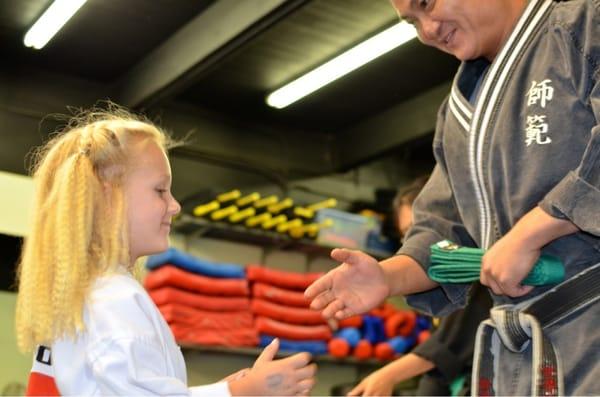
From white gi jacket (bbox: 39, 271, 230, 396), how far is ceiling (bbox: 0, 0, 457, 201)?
318cm

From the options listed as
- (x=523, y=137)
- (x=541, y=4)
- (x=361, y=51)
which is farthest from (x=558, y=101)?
(x=361, y=51)

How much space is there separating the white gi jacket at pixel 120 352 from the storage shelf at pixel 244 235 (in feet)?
12.9

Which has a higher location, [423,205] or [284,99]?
[284,99]

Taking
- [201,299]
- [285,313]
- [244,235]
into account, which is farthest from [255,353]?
[244,235]

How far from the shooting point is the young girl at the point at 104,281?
5.19 ft

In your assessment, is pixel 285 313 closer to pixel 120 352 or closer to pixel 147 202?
pixel 147 202

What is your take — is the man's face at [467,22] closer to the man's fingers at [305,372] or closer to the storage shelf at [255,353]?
the man's fingers at [305,372]

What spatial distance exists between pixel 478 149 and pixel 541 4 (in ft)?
0.98

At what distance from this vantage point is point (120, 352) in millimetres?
1553

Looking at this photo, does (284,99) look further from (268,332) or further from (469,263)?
(469,263)

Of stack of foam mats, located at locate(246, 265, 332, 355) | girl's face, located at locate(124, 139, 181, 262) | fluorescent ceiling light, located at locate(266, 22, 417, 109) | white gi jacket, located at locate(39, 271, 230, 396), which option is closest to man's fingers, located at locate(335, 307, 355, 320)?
white gi jacket, located at locate(39, 271, 230, 396)

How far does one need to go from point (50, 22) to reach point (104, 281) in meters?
3.90

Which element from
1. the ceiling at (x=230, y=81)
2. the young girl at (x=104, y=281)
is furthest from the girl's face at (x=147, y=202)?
the ceiling at (x=230, y=81)

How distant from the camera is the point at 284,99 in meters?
6.35
